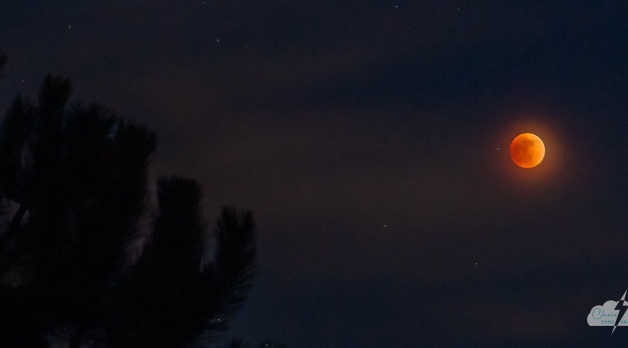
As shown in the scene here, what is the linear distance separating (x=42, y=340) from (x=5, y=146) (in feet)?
7.03

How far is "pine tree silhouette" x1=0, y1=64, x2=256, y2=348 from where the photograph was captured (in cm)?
744

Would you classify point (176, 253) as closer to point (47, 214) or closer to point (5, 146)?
point (47, 214)

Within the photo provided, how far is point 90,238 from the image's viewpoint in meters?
7.62

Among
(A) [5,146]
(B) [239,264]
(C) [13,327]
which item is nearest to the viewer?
(C) [13,327]

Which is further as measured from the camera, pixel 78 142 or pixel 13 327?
pixel 78 142

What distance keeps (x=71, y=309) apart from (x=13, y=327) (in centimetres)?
61

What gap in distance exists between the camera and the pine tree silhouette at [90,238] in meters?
7.44

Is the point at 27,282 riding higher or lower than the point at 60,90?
lower

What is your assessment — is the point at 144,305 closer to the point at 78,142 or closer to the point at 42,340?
the point at 42,340

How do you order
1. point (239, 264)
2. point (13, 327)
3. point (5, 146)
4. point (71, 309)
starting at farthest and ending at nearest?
point (239, 264)
point (5, 146)
point (71, 309)
point (13, 327)

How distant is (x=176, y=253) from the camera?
27.3 ft

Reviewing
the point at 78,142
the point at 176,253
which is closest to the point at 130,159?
the point at 78,142

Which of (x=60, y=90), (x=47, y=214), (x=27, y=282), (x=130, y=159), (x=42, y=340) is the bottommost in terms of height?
(x=42, y=340)

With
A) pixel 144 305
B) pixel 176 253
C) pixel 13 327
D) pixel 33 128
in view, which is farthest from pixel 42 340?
pixel 33 128
